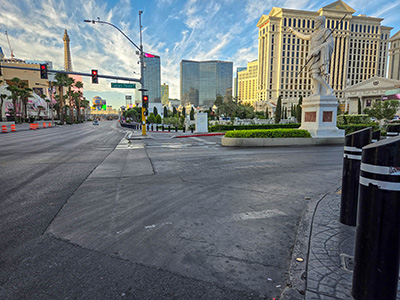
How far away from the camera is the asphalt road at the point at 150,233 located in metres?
2.53

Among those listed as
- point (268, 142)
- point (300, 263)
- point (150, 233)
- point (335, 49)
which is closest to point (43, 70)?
point (268, 142)

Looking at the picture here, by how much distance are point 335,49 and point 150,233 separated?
155m

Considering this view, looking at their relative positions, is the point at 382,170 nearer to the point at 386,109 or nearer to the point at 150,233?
the point at 150,233

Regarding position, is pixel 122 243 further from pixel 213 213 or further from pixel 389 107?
pixel 389 107

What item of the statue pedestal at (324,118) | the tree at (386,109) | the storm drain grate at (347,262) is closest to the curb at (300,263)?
the storm drain grate at (347,262)

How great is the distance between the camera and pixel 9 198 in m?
5.32

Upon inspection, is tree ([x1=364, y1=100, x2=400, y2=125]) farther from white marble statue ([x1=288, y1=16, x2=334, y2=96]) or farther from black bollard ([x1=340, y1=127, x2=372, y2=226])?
black bollard ([x1=340, y1=127, x2=372, y2=226])

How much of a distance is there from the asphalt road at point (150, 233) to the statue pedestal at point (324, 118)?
9524 millimetres

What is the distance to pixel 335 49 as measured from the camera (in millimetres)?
129875

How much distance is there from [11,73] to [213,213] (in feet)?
376

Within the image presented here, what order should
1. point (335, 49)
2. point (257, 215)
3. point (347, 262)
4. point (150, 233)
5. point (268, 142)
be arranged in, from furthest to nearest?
point (335, 49)
point (268, 142)
point (257, 215)
point (150, 233)
point (347, 262)

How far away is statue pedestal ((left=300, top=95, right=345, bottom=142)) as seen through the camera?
15.8 meters

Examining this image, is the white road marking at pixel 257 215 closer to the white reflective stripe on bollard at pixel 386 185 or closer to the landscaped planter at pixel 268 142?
the white reflective stripe on bollard at pixel 386 185

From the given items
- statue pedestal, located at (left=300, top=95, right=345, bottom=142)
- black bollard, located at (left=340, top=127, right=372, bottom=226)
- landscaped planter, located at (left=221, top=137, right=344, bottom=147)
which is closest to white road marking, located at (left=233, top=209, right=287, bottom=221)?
black bollard, located at (left=340, top=127, right=372, bottom=226)
